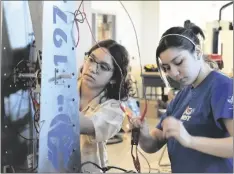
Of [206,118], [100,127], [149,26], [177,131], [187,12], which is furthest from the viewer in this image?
[187,12]

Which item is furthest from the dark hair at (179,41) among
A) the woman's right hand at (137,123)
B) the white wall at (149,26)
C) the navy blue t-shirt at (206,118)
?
the white wall at (149,26)

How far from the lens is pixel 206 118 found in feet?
3.32

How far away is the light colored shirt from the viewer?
1265 mm

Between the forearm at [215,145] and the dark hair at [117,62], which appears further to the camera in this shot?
the dark hair at [117,62]

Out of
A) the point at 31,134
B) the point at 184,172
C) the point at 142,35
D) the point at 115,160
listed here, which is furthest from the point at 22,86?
the point at 142,35

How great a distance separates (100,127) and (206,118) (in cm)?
42

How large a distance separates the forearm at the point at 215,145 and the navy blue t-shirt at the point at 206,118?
0.07 meters

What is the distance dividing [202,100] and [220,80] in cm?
9

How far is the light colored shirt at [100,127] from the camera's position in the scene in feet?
4.15

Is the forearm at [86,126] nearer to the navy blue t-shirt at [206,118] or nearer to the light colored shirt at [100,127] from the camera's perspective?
the light colored shirt at [100,127]

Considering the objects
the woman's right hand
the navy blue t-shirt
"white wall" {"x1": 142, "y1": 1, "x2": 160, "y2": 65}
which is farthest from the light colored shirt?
"white wall" {"x1": 142, "y1": 1, "x2": 160, "y2": 65}

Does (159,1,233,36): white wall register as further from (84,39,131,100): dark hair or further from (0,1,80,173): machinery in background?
(0,1,80,173): machinery in background

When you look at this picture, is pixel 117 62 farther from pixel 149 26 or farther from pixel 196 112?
pixel 149 26

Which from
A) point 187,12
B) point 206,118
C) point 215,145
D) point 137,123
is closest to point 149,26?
point 187,12
